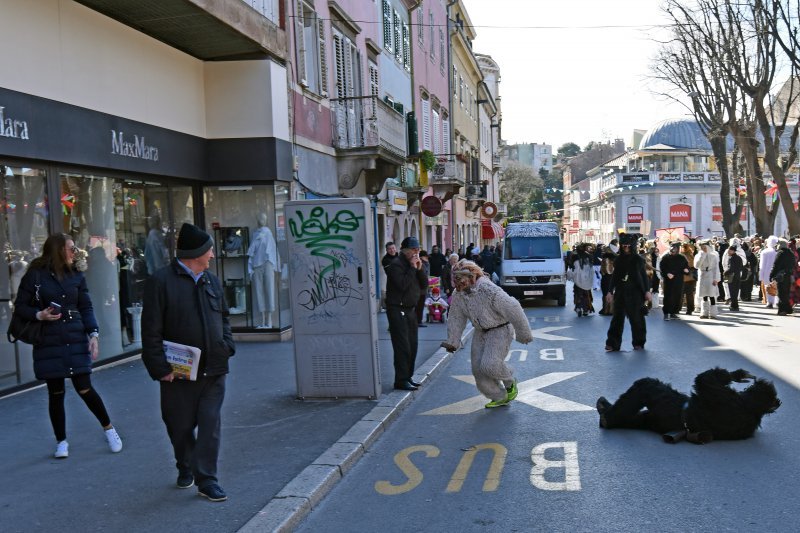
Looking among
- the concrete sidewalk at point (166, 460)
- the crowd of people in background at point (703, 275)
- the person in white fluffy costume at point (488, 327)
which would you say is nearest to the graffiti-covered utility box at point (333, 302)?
the concrete sidewalk at point (166, 460)

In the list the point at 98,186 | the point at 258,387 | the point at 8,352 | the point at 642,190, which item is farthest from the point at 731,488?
the point at 642,190

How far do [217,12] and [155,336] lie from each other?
7.68 m

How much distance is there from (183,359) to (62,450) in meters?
2.11

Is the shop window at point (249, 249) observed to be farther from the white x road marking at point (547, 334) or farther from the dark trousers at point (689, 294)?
the dark trousers at point (689, 294)

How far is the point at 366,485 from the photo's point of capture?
6016 millimetres

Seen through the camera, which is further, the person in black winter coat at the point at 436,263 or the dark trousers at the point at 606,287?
the person in black winter coat at the point at 436,263

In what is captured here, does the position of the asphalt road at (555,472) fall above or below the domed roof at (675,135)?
below

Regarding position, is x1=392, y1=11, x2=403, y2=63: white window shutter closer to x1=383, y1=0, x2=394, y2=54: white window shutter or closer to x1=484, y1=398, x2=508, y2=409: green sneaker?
x1=383, y1=0, x2=394, y2=54: white window shutter

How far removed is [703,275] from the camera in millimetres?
18344

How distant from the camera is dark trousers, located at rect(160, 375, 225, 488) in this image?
17.4 feet

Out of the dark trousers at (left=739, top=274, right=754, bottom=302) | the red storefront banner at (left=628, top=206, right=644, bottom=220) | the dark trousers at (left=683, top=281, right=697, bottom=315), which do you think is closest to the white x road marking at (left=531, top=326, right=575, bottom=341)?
the dark trousers at (left=683, top=281, right=697, bottom=315)

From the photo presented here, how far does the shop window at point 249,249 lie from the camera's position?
14609 mm

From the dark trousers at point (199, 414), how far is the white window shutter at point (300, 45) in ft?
37.4

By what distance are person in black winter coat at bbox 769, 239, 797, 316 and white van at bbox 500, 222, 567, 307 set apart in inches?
236
